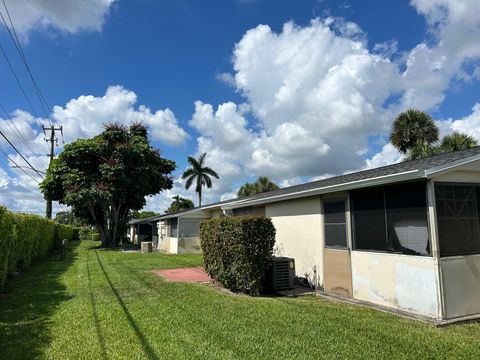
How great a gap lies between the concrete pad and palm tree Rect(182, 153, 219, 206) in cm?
3403

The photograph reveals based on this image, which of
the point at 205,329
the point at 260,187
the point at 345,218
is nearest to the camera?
the point at 205,329

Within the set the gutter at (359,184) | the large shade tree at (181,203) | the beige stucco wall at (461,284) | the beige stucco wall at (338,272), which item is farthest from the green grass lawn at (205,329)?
the large shade tree at (181,203)

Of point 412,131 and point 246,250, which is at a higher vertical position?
point 412,131

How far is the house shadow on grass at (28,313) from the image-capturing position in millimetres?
5262

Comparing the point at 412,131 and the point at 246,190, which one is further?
the point at 246,190

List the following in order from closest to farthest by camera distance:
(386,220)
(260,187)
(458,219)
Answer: (458,219) < (386,220) < (260,187)

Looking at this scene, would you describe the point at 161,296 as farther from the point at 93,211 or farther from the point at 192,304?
the point at 93,211

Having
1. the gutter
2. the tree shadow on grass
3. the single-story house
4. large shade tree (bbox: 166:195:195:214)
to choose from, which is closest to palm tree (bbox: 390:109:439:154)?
the gutter

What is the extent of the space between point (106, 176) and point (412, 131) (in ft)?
72.5

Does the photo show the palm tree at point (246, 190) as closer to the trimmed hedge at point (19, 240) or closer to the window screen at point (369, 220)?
the trimmed hedge at point (19, 240)

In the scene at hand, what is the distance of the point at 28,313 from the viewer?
721cm

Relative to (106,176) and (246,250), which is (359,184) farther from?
(106,176)

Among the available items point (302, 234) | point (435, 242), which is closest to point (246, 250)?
point (302, 234)

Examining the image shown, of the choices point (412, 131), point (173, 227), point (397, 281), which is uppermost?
point (412, 131)
